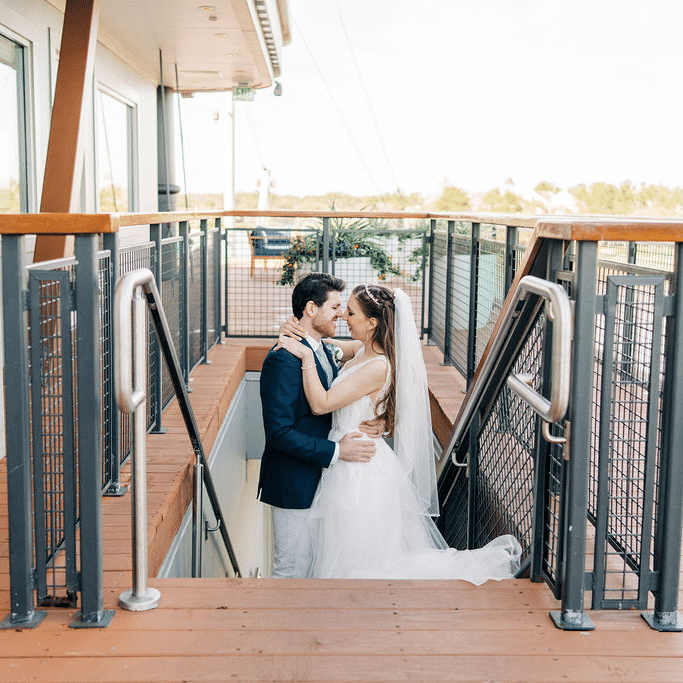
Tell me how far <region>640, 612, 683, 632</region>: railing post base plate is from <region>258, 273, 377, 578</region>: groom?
1.65 metres

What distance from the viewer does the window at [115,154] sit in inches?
303

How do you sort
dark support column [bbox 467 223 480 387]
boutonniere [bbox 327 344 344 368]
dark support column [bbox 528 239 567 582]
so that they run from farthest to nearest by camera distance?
dark support column [bbox 467 223 480 387], boutonniere [bbox 327 344 344 368], dark support column [bbox 528 239 567 582]

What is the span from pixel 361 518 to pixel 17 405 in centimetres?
192

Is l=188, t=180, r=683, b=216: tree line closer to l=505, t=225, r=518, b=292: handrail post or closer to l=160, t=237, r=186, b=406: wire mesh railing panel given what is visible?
l=160, t=237, r=186, b=406: wire mesh railing panel

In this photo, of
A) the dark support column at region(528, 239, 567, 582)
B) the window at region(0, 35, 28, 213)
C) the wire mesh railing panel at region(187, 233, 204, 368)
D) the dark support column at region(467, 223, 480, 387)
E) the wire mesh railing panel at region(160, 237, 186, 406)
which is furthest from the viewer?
the wire mesh railing panel at region(187, 233, 204, 368)

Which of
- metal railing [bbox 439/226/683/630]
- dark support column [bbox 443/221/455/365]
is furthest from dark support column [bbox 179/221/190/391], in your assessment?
metal railing [bbox 439/226/683/630]

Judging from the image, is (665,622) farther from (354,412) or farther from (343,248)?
(343,248)

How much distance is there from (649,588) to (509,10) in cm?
6871

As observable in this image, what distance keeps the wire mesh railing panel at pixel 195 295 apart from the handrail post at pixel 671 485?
Answer: 3.79 metres

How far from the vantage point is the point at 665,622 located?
93.7 inches

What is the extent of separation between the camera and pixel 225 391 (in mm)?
6086

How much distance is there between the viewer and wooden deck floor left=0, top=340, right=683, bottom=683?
7.02ft

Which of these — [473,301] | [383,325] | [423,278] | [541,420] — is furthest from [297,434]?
[423,278]

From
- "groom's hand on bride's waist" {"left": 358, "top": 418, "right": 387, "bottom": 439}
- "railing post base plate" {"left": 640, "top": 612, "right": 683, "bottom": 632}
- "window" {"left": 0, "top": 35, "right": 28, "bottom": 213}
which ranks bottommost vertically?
"railing post base plate" {"left": 640, "top": 612, "right": 683, "bottom": 632}
